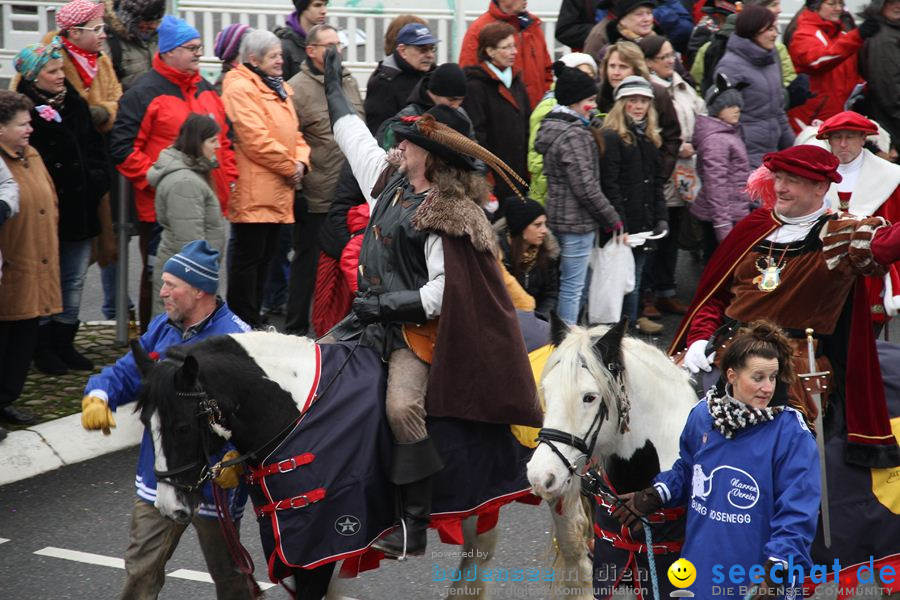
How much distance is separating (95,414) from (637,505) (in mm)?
2116

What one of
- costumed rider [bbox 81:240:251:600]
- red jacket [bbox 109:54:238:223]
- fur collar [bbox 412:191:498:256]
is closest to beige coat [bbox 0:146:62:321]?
red jacket [bbox 109:54:238:223]

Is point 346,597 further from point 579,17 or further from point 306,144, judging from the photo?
point 579,17

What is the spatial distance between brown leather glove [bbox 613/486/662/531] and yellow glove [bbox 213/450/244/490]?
154 cm

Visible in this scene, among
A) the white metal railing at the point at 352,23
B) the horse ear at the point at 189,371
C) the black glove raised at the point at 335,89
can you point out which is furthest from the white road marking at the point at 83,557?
the white metal railing at the point at 352,23

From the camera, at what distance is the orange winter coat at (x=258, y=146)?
29.8 feet

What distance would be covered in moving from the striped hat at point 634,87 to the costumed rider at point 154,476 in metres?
4.93

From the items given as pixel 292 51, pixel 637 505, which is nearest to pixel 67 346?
pixel 292 51

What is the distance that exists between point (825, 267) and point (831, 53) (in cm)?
760

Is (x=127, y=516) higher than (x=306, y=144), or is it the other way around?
(x=306, y=144)

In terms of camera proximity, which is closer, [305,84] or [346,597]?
[346,597]

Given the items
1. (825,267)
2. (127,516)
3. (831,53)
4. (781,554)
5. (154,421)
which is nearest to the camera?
(781,554)

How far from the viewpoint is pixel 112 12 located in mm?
9688

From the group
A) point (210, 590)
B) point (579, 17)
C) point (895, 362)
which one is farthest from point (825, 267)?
point (579, 17)

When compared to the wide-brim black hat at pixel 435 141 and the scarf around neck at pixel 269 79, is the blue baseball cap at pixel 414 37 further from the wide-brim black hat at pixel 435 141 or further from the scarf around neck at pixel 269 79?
the wide-brim black hat at pixel 435 141
